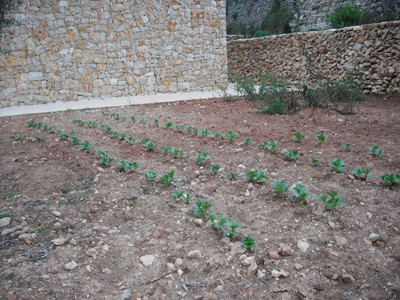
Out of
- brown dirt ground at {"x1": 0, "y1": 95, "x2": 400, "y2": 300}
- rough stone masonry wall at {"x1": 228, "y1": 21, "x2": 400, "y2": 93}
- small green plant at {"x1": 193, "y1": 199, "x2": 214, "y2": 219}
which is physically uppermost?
rough stone masonry wall at {"x1": 228, "y1": 21, "x2": 400, "y2": 93}

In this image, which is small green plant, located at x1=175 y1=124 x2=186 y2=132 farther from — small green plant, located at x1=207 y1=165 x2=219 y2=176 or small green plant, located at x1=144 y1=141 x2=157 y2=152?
small green plant, located at x1=207 y1=165 x2=219 y2=176

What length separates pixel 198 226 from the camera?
97.7 inches

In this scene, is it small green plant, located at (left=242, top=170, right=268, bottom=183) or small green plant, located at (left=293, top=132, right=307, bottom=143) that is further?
small green plant, located at (left=293, top=132, right=307, bottom=143)

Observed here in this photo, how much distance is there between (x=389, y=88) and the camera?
772 centimetres

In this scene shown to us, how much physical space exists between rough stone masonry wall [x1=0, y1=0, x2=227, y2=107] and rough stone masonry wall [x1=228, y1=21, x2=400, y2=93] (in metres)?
2.67

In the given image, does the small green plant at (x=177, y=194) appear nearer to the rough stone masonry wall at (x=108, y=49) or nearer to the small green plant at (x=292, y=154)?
the small green plant at (x=292, y=154)

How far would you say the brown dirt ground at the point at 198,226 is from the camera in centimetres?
185

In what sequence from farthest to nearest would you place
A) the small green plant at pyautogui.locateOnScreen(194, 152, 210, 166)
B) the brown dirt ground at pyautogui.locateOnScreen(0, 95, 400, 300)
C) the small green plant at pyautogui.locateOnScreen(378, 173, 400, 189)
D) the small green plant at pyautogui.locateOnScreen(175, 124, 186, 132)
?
the small green plant at pyautogui.locateOnScreen(175, 124, 186, 132)
the small green plant at pyautogui.locateOnScreen(194, 152, 210, 166)
the small green plant at pyautogui.locateOnScreen(378, 173, 400, 189)
the brown dirt ground at pyautogui.locateOnScreen(0, 95, 400, 300)

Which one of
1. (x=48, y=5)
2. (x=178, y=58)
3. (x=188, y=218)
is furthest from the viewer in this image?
(x=178, y=58)

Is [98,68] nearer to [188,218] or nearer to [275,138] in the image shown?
[275,138]

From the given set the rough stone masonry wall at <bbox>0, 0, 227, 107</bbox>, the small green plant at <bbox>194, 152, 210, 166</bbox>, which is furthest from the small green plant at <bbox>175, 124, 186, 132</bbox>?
the rough stone masonry wall at <bbox>0, 0, 227, 107</bbox>

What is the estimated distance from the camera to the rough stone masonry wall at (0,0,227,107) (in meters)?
8.60

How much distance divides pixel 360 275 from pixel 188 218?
4.48ft

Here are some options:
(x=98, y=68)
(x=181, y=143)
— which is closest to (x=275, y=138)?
(x=181, y=143)
